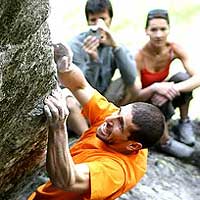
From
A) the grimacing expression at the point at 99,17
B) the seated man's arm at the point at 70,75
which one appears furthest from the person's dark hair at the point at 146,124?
the grimacing expression at the point at 99,17

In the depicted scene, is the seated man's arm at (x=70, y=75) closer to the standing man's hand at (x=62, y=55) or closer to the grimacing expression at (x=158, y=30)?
the standing man's hand at (x=62, y=55)

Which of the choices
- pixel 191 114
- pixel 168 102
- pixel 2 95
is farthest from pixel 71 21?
pixel 2 95

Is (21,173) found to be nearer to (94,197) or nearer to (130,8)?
(94,197)

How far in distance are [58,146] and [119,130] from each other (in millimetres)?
639

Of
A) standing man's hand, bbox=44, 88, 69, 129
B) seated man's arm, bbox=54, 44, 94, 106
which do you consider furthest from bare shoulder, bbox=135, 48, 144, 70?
standing man's hand, bbox=44, 88, 69, 129

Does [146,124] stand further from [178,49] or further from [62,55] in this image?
[178,49]

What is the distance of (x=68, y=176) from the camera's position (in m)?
3.58

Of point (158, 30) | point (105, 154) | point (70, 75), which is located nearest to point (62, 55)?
point (70, 75)

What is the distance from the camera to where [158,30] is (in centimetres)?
645

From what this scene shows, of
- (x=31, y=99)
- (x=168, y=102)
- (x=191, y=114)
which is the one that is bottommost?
(x=191, y=114)

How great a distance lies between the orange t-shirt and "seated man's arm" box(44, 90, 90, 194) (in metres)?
0.21

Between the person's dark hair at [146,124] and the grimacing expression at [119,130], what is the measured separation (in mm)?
30

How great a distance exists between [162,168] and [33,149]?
265cm

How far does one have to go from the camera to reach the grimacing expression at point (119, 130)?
3.99 meters
